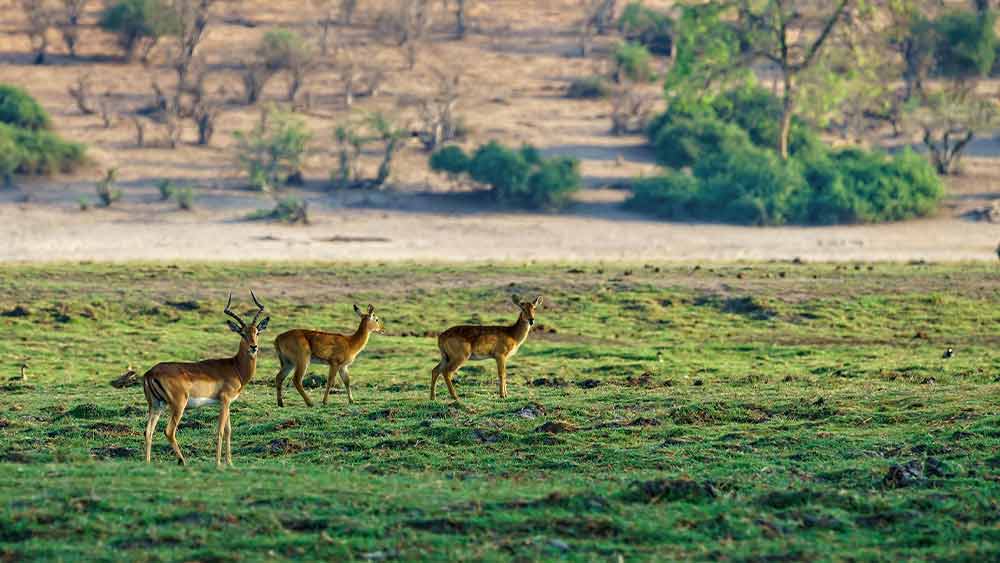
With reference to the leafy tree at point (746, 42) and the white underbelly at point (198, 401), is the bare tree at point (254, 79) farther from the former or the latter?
the white underbelly at point (198, 401)

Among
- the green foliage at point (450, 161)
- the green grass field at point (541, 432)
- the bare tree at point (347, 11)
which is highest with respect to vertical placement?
the bare tree at point (347, 11)

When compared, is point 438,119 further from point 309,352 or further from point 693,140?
point 309,352

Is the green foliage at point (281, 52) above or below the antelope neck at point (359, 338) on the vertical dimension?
above

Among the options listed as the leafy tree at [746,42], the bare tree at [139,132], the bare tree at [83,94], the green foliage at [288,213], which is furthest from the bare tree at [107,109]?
the leafy tree at [746,42]

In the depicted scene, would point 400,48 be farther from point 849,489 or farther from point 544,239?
point 849,489

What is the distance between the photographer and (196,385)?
1173cm

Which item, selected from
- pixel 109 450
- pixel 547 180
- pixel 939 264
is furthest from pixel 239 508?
pixel 547 180

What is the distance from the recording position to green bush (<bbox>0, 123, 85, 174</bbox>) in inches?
1492

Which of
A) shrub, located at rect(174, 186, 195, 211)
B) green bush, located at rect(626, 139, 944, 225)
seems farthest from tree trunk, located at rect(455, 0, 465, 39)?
shrub, located at rect(174, 186, 195, 211)

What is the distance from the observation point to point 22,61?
48.7 meters

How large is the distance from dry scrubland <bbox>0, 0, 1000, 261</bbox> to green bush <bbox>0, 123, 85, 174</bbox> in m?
0.48

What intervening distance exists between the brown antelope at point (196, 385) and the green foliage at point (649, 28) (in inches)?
1786

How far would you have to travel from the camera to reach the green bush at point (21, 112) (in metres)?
41.3

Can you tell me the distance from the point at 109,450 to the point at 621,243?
2276cm
